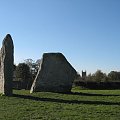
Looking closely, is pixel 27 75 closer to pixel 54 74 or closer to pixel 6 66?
pixel 54 74

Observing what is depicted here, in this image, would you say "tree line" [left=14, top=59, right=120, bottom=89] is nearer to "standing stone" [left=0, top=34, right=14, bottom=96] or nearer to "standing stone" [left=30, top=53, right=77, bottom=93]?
"standing stone" [left=30, top=53, right=77, bottom=93]

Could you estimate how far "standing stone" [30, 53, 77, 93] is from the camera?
3216 cm

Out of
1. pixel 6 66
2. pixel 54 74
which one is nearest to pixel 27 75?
pixel 54 74

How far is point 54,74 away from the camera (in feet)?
107

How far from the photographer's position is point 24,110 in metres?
16.6

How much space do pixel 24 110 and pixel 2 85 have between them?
1060cm

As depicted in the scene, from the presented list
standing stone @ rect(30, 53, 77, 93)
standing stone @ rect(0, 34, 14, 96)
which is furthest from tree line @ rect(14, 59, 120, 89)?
standing stone @ rect(0, 34, 14, 96)

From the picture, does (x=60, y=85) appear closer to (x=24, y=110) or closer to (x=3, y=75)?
(x=3, y=75)

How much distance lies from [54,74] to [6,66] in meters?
6.79

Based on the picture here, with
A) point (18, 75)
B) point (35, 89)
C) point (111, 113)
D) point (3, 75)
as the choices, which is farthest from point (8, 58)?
point (18, 75)

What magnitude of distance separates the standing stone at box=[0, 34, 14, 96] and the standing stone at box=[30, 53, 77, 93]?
5.24 metres

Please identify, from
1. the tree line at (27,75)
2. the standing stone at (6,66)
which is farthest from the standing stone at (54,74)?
the tree line at (27,75)

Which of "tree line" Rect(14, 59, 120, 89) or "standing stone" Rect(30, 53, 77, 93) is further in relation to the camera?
"tree line" Rect(14, 59, 120, 89)

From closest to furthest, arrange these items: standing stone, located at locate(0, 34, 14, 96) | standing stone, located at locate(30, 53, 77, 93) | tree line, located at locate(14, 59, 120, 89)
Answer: standing stone, located at locate(0, 34, 14, 96) < standing stone, located at locate(30, 53, 77, 93) < tree line, located at locate(14, 59, 120, 89)
